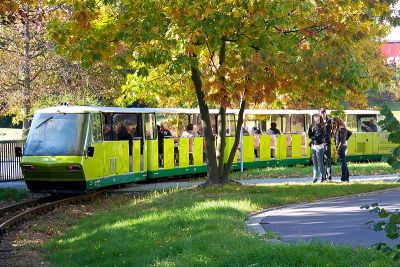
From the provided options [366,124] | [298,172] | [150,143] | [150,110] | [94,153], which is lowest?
[298,172]

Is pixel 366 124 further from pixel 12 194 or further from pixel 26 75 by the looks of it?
pixel 12 194

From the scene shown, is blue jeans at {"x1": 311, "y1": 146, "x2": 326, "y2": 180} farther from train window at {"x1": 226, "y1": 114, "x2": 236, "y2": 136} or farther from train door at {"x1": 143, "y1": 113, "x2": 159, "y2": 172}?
train window at {"x1": 226, "y1": 114, "x2": 236, "y2": 136}

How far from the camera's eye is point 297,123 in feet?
102

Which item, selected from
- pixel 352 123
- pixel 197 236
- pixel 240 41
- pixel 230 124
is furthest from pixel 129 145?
pixel 352 123

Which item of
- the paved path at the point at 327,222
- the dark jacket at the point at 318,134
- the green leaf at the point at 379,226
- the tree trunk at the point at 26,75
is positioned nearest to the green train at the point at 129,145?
the paved path at the point at 327,222

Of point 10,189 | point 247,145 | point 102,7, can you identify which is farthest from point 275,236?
point 247,145

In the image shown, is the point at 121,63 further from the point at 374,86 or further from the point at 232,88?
the point at 374,86

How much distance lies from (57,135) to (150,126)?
14.5 feet

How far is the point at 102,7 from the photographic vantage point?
1752 centimetres

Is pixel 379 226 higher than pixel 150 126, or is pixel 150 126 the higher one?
pixel 150 126

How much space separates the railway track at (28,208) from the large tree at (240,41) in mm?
3905

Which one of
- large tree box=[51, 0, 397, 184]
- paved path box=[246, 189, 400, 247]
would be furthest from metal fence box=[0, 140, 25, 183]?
paved path box=[246, 189, 400, 247]

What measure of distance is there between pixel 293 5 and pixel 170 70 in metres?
3.07

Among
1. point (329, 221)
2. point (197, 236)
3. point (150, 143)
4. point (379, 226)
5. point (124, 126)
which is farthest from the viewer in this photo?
point (150, 143)
